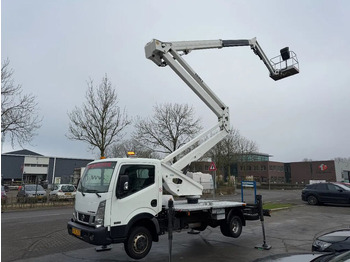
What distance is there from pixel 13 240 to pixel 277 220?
10.4 m

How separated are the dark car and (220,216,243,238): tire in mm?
11602

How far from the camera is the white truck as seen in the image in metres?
5.93

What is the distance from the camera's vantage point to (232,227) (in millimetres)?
8242

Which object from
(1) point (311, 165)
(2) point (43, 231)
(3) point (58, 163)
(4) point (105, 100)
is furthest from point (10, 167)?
(1) point (311, 165)

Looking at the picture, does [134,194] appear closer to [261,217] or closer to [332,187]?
[261,217]

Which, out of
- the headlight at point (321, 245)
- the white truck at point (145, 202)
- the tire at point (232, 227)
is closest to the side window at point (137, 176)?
the white truck at point (145, 202)

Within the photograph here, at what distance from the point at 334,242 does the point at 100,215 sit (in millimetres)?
4757

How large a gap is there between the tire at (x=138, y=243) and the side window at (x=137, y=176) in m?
0.89

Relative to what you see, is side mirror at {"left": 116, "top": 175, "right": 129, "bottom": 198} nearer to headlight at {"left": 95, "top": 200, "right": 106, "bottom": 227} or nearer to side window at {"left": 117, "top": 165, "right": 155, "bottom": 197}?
side window at {"left": 117, "top": 165, "right": 155, "bottom": 197}

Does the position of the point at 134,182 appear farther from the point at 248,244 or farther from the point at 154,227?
the point at 248,244

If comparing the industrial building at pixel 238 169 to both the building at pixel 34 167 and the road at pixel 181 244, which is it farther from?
the road at pixel 181 244

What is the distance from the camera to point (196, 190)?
323 inches

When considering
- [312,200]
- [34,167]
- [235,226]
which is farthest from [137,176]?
[34,167]

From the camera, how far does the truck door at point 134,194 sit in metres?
6.00
